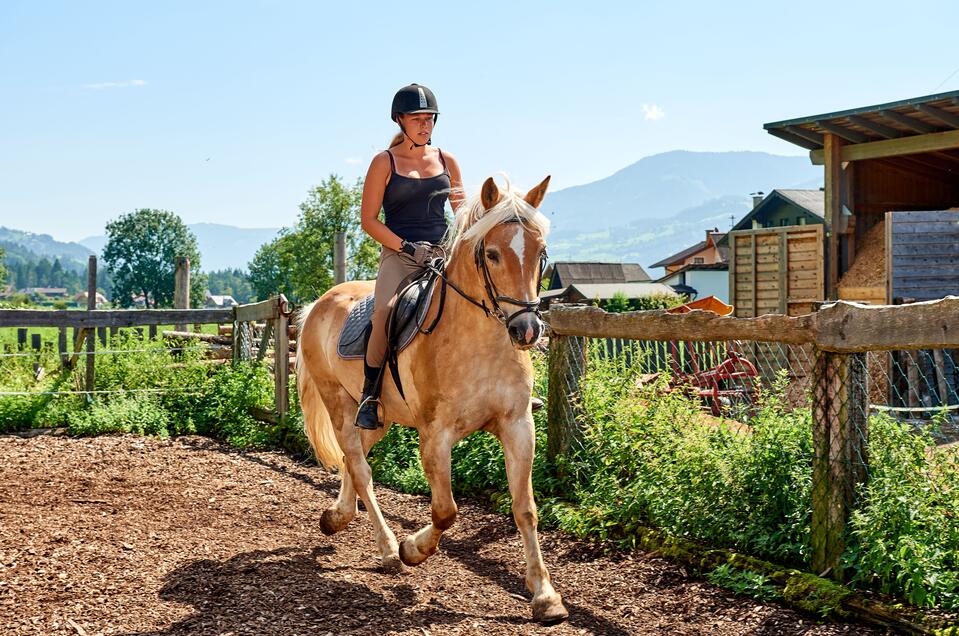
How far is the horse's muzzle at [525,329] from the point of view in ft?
13.4

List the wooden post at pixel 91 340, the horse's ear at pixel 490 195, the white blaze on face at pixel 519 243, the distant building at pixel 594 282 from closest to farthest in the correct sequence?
the white blaze on face at pixel 519 243
the horse's ear at pixel 490 195
the wooden post at pixel 91 340
the distant building at pixel 594 282

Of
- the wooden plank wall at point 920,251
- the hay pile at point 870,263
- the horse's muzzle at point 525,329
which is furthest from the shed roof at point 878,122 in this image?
the horse's muzzle at point 525,329

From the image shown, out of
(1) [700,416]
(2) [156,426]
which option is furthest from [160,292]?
(1) [700,416]

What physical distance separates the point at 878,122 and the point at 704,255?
237 feet

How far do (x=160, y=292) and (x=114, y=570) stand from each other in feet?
351

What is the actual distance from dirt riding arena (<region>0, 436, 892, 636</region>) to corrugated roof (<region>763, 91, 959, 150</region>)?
11.9 metres

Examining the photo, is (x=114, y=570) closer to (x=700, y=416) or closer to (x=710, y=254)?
(x=700, y=416)

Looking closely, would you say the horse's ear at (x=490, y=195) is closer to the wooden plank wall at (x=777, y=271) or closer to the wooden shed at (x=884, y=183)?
the wooden shed at (x=884, y=183)

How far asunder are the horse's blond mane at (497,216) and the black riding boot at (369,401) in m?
1.14

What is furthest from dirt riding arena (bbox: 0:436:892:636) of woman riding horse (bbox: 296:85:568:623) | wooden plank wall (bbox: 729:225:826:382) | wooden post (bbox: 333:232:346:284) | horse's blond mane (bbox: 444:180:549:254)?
wooden plank wall (bbox: 729:225:826:382)

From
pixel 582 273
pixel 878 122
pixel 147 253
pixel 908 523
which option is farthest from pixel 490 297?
pixel 147 253

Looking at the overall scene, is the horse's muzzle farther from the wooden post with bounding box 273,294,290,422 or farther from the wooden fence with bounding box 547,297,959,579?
the wooden post with bounding box 273,294,290,422

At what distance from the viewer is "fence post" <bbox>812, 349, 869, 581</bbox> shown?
4.64 m

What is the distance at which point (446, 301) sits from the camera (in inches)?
195
